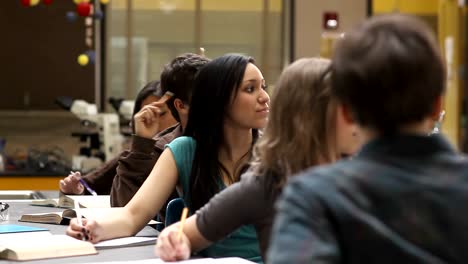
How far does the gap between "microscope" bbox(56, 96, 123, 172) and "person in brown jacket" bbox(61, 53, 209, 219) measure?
3100 mm

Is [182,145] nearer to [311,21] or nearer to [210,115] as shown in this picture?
[210,115]

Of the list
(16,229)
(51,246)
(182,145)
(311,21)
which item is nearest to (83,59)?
(311,21)

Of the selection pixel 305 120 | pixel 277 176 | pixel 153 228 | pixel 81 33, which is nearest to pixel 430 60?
pixel 305 120

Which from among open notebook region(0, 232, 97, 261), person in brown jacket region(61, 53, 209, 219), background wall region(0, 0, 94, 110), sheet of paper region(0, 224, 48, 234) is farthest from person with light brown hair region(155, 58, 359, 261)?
background wall region(0, 0, 94, 110)

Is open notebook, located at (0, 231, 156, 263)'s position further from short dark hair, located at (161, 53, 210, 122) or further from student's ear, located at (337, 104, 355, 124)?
student's ear, located at (337, 104, 355, 124)

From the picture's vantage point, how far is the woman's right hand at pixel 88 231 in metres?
2.10

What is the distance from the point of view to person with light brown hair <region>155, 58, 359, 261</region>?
161cm

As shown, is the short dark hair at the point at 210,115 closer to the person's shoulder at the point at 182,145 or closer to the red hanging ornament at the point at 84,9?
the person's shoulder at the point at 182,145

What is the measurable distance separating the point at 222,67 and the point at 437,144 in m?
1.21

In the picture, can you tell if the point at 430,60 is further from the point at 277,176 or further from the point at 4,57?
the point at 4,57

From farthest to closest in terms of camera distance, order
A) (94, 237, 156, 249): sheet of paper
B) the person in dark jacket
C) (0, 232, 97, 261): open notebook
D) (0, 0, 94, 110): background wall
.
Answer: (0, 0, 94, 110): background wall → (94, 237, 156, 249): sheet of paper → (0, 232, 97, 261): open notebook → the person in dark jacket

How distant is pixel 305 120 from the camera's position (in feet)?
5.25

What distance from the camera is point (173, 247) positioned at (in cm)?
172

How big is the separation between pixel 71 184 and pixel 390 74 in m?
2.49
